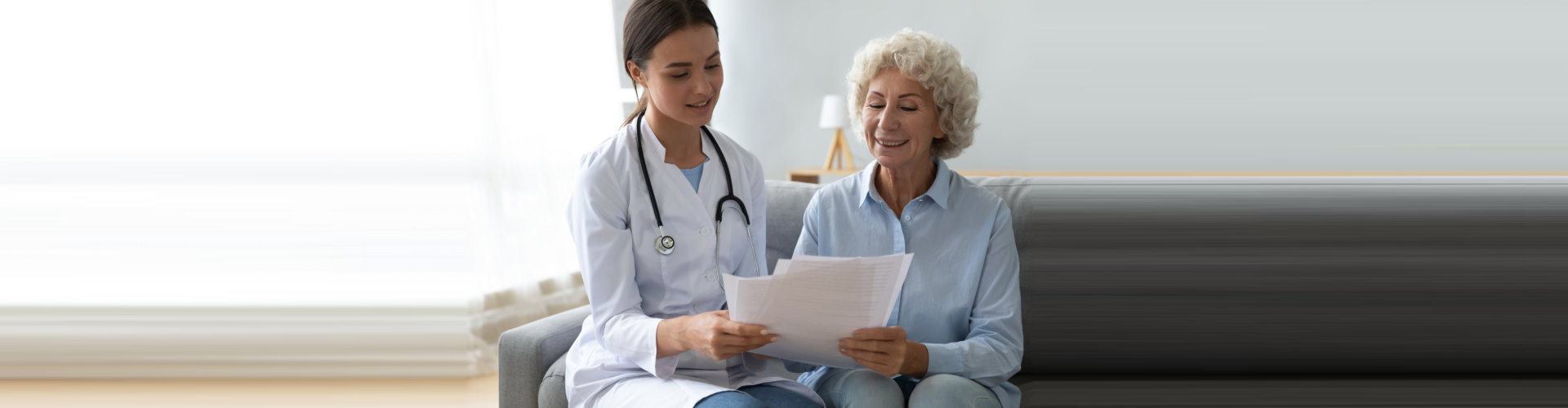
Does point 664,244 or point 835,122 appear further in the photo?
point 835,122

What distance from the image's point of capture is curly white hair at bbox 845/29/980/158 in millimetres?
1657

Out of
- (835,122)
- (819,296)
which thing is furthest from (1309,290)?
(835,122)

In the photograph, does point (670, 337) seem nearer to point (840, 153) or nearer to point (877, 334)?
point (877, 334)

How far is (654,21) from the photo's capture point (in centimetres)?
150

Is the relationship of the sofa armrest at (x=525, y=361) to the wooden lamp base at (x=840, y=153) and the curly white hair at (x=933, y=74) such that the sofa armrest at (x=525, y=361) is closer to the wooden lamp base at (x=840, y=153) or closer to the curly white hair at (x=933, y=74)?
the curly white hair at (x=933, y=74)

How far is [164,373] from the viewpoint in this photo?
3.27 meters

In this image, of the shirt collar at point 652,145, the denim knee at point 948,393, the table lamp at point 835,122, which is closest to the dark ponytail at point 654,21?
the shirt collar at point 652,145

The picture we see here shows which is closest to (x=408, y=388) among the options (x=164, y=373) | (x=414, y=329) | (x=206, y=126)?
(x=414, y=329)

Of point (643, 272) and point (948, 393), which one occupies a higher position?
point (643, 272)

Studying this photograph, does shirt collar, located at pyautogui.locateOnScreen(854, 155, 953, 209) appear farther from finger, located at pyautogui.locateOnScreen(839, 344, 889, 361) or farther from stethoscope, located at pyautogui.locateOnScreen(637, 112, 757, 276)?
finger, located at pyautogui.locateOnScreen(839, 344, 889, 361)

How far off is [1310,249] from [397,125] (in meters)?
2.79

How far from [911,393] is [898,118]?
48 centimetres

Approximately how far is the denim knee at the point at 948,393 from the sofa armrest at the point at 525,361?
Result: 0.71m

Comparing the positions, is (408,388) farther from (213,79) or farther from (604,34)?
(604,34)
